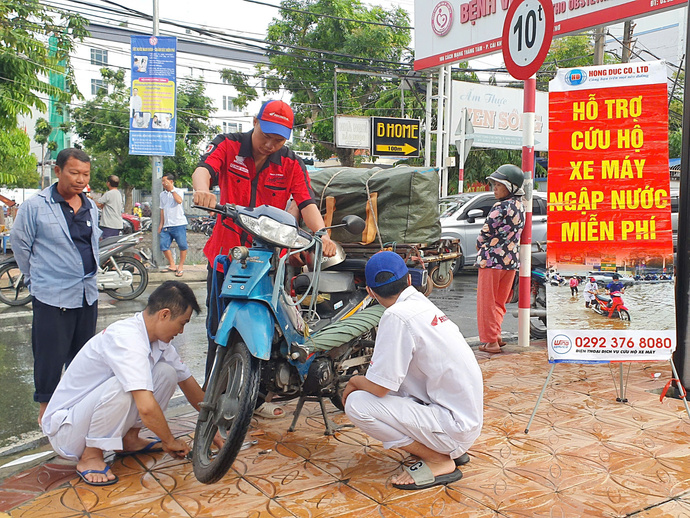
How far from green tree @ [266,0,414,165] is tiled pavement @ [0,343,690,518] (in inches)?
750

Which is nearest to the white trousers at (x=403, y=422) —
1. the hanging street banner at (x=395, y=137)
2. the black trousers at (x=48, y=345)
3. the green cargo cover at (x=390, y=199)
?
the black trousers at (x=48, y=345)

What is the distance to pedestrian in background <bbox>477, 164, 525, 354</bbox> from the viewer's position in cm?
578

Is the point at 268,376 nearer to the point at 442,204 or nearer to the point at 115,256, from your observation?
the point at 115,256

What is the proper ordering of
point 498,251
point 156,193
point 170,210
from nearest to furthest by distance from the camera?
point 498,251 → point 170,210 → point 156,193

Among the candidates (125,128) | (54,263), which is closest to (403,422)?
(54,263)

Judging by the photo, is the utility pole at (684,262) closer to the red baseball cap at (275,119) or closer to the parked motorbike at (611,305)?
the parked motorbike at (611,305)

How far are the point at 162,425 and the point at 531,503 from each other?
1727mm

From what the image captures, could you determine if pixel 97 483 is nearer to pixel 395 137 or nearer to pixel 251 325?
pixel 251 325

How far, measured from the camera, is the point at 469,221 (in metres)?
11.8

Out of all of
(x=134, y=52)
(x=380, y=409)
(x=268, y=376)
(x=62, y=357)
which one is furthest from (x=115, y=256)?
(x=380, y=409)

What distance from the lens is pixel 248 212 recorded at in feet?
10.5

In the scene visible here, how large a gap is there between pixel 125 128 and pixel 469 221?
18.7m

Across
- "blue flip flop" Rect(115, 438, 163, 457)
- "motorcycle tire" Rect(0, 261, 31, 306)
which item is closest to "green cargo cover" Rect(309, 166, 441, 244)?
"blue flip flop" Rect(115, 438, 163, 457)

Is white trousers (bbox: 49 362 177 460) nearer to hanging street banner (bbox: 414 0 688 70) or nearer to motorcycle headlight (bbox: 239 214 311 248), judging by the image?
motorcycle headlight (bbox: 239 214 311 248)
